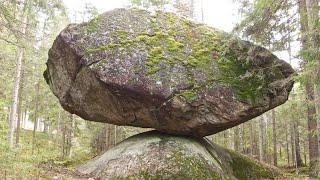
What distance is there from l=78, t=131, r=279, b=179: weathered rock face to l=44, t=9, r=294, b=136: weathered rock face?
543mm

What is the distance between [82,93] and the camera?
33.9 feet

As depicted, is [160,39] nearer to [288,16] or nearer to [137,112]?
[137,112]

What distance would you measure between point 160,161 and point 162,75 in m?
2.53

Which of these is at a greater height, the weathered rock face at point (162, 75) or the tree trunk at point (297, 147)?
the weathered rock face at point (162, 75)

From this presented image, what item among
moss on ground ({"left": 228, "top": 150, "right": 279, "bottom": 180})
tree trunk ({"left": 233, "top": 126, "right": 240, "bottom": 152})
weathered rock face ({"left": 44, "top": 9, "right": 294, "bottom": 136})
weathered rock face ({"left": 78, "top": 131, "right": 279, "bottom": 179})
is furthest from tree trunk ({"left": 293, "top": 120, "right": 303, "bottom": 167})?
weathered rock face ({"left": 44, "top": 9, "right": 294, "bottom": 136})

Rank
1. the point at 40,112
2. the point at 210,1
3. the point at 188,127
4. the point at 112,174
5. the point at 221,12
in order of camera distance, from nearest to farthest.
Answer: the point at 112,174, the point at 188,127, the point at 40,112, the point at 210,1, the point at 221,12

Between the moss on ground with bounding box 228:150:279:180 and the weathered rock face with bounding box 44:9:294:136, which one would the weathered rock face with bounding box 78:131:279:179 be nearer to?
the moss on ground with bounding box 228:150:279:180

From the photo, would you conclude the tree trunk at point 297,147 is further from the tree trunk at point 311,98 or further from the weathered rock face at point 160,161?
the tree trunk at point 311,98

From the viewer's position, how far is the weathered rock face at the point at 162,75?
9.52 metres

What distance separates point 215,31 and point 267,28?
92.3 inches

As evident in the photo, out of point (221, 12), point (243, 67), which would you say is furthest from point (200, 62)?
point (221, 12)

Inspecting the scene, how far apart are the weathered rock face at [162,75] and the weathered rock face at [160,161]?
54cm

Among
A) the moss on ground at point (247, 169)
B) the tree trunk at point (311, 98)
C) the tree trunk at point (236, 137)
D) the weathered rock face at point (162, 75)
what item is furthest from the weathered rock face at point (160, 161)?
the tree trunk at point (236, 137)

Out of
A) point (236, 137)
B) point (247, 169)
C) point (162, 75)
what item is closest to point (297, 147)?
point (236, 137)
